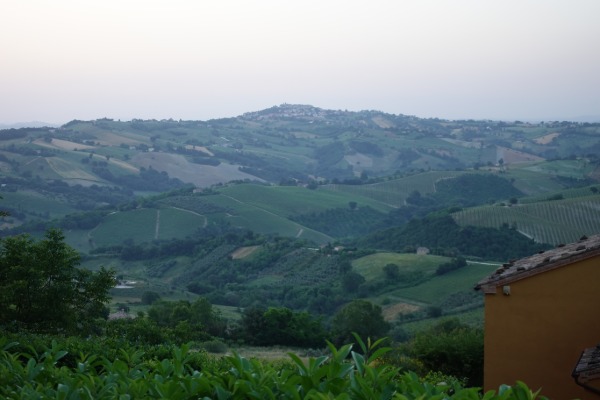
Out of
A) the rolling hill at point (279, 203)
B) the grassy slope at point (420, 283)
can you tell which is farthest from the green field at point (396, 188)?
the grassy slope at point (420, 283)

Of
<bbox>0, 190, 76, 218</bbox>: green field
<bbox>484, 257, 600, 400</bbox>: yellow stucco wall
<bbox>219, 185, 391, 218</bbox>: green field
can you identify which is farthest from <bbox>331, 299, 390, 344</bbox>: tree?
<bbox>0, 190, 76, 218</bbox>: green field

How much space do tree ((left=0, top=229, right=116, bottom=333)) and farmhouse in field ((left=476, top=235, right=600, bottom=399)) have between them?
1071cm

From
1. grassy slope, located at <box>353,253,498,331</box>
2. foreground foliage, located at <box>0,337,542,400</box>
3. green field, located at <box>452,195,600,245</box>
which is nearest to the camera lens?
foreground foliage, located at <box>0,337,542,400</box>

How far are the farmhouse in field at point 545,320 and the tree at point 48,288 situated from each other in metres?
10.7

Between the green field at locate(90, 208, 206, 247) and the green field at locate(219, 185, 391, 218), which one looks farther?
the green field at locate(219, 185, 391, 218)

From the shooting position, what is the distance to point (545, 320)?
11.1 m

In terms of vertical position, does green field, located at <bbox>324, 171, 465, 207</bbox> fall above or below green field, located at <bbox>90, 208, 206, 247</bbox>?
above

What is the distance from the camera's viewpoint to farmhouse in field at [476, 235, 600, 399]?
428 inches

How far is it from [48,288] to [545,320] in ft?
40.6

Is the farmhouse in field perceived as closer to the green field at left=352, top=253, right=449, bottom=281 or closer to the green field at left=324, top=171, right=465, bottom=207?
the green field at left=352, top=253, right=449, bottom=281

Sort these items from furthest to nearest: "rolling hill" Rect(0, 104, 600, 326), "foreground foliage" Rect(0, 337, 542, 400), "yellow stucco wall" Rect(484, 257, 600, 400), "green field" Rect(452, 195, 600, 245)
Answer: "green field" Rect(452, 195, 600, 245) < "rolling hill" Rect(0, 104, 600, 326) < "yellow stucco wall" Rect(484, 257, 600, 400) < "foreground foliage" Rect(0, 337, 542, 400)

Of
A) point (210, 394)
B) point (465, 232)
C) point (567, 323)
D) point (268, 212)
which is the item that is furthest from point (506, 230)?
point (210, 394)

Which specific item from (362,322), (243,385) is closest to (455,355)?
(243,385)

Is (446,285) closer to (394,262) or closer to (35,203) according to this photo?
(394,262)
